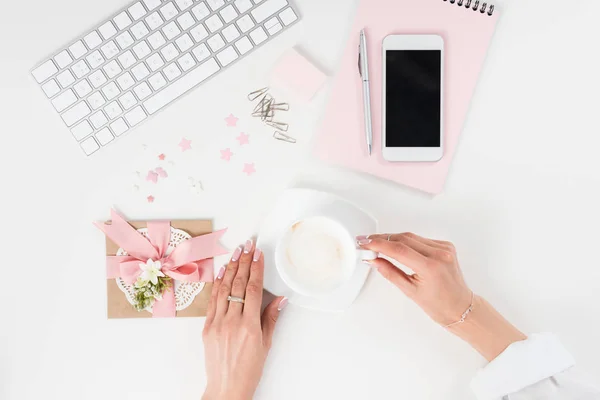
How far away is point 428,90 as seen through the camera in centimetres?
92

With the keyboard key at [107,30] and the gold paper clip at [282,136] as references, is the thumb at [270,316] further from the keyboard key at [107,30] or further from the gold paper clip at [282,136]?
the keyboard key at [107,30]

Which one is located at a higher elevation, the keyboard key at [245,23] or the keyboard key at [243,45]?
the keyboard key at [245,23]

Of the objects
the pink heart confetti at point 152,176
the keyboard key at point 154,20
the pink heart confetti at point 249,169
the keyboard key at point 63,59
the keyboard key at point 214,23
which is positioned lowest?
the pink heart confetti at point 249,169

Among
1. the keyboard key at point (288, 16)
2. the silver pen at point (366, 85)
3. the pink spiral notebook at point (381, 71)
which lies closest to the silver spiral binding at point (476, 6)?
the pink spiral notebook at point (381, 71)

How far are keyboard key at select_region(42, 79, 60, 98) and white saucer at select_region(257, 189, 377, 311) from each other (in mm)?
439

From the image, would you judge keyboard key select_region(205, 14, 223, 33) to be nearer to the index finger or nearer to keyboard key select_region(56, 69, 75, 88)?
keyboard key select_region(56, 69, 75, 88)

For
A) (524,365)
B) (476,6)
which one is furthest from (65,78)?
(524,365)

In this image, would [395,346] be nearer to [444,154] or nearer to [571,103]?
[444,154]

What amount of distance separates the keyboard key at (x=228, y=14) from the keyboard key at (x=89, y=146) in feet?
1.04

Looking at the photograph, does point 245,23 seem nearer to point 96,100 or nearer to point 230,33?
point 230,33

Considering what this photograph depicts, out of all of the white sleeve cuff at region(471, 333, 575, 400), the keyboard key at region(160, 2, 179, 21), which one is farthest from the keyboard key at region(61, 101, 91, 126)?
the white sleeve cuff at region(471, 333, 575, 400)

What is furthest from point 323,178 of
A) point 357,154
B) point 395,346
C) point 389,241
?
point 395,346

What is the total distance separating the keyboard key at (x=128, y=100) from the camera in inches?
36.6

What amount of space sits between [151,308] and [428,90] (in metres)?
0.63
